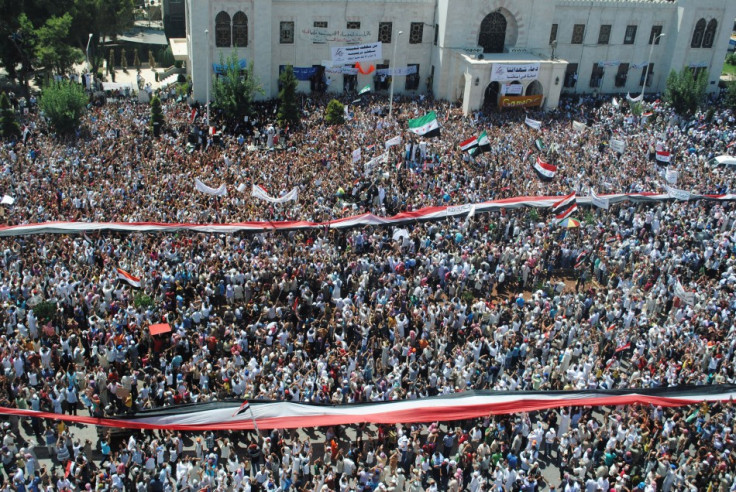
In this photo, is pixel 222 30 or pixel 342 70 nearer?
pixel 222 30

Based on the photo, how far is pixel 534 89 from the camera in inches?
1660

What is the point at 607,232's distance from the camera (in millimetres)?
25969

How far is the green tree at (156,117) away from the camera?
3306cm

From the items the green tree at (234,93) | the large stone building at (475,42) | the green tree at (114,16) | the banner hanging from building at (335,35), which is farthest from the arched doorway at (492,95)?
the green tree at (114,16)

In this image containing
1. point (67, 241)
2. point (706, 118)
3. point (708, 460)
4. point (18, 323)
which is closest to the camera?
point (708, 460)

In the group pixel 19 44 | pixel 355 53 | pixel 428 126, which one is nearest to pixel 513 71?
pixel 355 53

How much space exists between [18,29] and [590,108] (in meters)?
34.6

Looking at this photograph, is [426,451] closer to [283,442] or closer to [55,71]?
[283,442]

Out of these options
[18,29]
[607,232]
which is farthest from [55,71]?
[607,232]

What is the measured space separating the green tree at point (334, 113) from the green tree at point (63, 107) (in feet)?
39.5

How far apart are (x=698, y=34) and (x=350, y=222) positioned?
114 feet

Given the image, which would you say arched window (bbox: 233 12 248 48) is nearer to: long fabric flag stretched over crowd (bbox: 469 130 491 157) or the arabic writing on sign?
the arabic writing on sign

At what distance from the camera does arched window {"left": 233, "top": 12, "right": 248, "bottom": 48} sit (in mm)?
39500

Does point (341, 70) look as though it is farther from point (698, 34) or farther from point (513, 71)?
point (698, 34)
